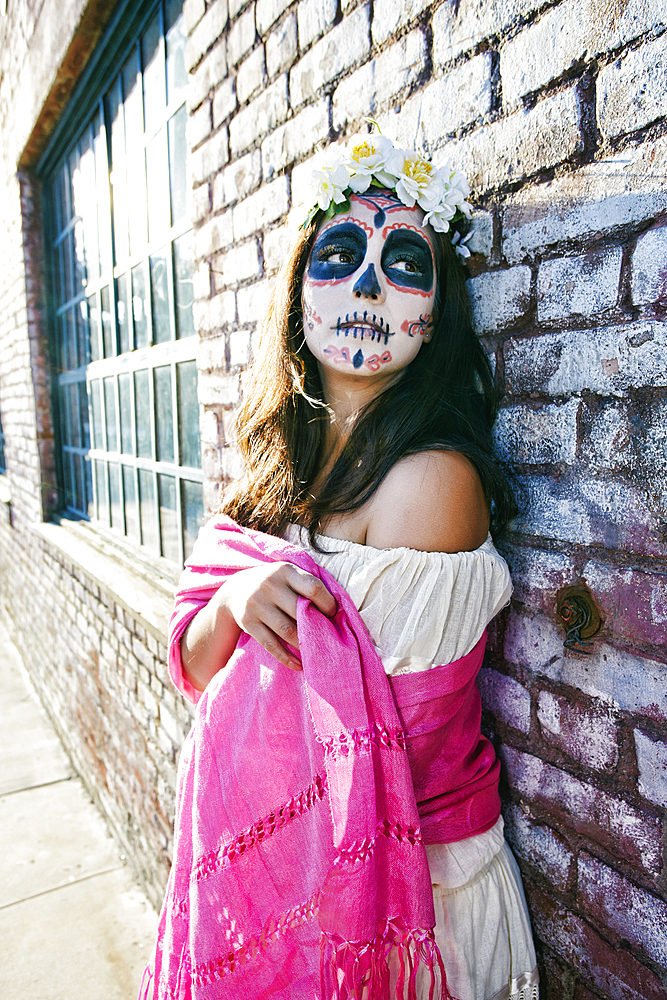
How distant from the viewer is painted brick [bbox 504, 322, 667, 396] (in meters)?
0.96

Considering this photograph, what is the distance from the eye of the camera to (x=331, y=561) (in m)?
1.14

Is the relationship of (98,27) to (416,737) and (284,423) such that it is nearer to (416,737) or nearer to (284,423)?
(284,423)

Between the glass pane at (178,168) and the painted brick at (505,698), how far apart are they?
86.2 inches

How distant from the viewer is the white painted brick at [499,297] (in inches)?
45.4

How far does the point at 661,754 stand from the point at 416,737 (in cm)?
39

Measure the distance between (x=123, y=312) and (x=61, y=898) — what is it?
9.55ft

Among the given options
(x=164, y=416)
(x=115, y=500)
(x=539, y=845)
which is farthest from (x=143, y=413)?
(x=539, y=845)

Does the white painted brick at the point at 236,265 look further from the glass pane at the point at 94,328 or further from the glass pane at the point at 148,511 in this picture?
the glass pane at the point at 94,328

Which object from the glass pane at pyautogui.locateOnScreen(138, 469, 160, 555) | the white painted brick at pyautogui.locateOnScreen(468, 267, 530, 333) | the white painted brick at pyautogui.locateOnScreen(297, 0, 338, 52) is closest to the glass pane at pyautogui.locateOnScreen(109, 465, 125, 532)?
the glass pane at pyautogui.locateOnScreen(138, 469, 160, 555)

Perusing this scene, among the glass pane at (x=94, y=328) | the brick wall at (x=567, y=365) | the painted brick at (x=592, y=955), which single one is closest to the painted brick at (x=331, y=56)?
the brick wall at (x=567, y=365)

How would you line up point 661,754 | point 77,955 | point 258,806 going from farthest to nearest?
point 77,955 < point 258,806 < point 661,754

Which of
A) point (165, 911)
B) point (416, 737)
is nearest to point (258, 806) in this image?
point (416, 737)

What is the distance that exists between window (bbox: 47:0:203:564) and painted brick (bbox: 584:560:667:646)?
1.84 m

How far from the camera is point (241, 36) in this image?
1.92 meters
